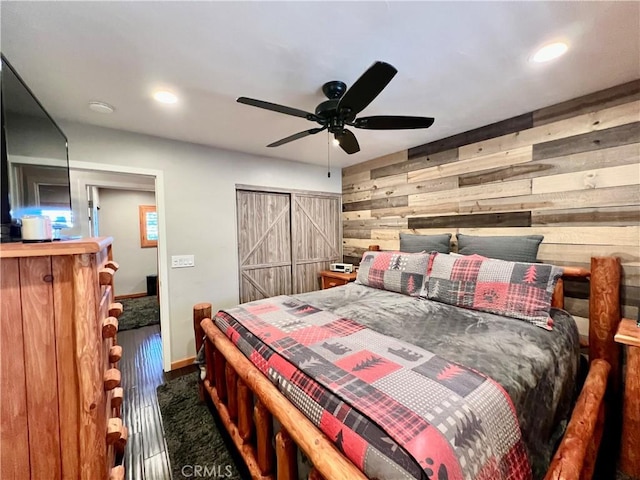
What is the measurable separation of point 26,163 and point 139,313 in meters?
4.15

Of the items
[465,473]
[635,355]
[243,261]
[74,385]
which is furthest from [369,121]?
[243,261]

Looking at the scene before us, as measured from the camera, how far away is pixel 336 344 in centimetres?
147

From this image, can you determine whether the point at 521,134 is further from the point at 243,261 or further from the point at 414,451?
the point at 243,261

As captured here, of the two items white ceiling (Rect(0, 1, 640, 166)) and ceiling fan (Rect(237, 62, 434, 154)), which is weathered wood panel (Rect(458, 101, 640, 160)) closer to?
white ceiling (Rect(0, 1, 640, 166))

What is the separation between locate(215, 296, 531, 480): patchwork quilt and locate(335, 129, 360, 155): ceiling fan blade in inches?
55.0

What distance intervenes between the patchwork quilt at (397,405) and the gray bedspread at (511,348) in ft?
0.44

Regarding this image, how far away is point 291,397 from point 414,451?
551 millimetres

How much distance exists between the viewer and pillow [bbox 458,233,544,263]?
7.23ft

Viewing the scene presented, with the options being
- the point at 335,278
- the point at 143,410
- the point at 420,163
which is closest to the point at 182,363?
the point at 143,410

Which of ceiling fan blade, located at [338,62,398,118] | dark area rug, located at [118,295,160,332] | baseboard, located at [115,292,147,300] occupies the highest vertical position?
ceiling fan blade, located at [338,62,398,118]

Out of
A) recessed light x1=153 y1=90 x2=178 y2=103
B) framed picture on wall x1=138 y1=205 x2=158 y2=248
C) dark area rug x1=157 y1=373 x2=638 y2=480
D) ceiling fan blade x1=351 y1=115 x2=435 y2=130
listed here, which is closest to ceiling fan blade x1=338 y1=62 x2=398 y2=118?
ceiling fan blade x1=351 y1=115 x2=435 y2=130

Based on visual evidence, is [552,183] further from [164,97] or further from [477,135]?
[164,97]

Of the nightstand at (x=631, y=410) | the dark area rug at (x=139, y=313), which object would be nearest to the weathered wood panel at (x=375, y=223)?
the nightstand at (x=631, y=410)

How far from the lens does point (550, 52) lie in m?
1.56
